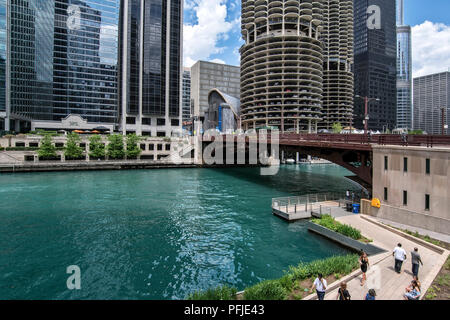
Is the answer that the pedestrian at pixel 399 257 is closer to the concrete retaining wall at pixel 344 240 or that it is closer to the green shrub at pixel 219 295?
the concrete retaining wall at pixel 344 240

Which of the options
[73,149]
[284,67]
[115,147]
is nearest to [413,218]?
[115,147]

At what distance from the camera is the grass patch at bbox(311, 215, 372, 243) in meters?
19.8

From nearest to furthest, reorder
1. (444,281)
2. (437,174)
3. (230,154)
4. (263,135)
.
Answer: (444,281)
(437,174)
(263,135)
(230,154)

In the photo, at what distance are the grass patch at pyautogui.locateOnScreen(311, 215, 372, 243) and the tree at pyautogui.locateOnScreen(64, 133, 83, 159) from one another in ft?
239

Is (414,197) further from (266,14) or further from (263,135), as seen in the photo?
(266,14)

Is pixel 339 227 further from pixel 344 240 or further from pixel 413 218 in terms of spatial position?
pixel 413 218

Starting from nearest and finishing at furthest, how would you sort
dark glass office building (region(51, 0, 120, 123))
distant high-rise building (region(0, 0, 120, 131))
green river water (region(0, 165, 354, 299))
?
green river water (region(0, 165, 354, 299))
distant high-rise building (region(0, 0, 120, 131))
dark glass office building (region(51, 0, 120, 123))

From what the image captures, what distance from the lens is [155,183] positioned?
52188mm

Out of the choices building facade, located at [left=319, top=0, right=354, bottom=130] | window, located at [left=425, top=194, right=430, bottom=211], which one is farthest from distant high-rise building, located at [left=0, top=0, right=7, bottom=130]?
building facade, located at [left=319, top=0, right=354, bottom=130]

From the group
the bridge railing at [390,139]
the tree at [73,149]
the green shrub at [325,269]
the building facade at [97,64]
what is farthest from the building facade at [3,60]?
the green shrub at [325,269]

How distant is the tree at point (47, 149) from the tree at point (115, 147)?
1434 centimetres

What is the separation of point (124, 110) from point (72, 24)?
4547 cm

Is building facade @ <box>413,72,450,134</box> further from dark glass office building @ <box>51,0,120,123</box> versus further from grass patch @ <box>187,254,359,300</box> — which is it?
dark glass office building @ <box>51,0,120,123</box>
